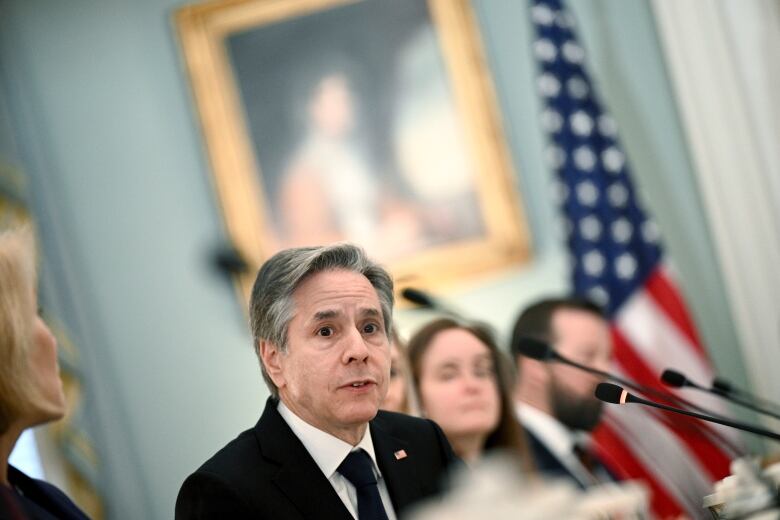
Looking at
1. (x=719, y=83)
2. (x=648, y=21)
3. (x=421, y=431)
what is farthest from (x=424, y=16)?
(x=421, y=431)

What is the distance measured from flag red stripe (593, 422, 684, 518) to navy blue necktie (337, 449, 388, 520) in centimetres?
316

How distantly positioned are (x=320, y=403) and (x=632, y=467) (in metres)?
3.48

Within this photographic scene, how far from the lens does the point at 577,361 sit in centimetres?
527

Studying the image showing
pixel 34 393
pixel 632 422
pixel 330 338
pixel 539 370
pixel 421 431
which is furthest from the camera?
pixel 632 422

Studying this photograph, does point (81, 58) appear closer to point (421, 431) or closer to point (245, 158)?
point (245, 158)

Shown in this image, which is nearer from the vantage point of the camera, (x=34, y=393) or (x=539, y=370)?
(x=34, y=393)

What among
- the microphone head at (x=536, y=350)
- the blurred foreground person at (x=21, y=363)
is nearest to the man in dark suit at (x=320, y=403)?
the blurred foreground person at (x=21, y=363)

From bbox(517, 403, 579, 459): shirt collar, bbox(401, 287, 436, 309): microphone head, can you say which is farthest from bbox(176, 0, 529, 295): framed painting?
bbox(401, 287, 436, 309): microphone head

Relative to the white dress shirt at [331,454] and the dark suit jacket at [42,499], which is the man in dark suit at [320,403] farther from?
the dark suit jacket at [42,499]

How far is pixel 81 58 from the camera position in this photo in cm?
664

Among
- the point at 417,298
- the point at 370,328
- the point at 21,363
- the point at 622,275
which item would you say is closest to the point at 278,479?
the point at 370,328

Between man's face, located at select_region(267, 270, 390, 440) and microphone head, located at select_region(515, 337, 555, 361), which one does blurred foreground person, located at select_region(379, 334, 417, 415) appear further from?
man's face, located at select_region(267, 270, 390, 440)

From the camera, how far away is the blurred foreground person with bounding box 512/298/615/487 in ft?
16.9

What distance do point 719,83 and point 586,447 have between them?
2.46 m
